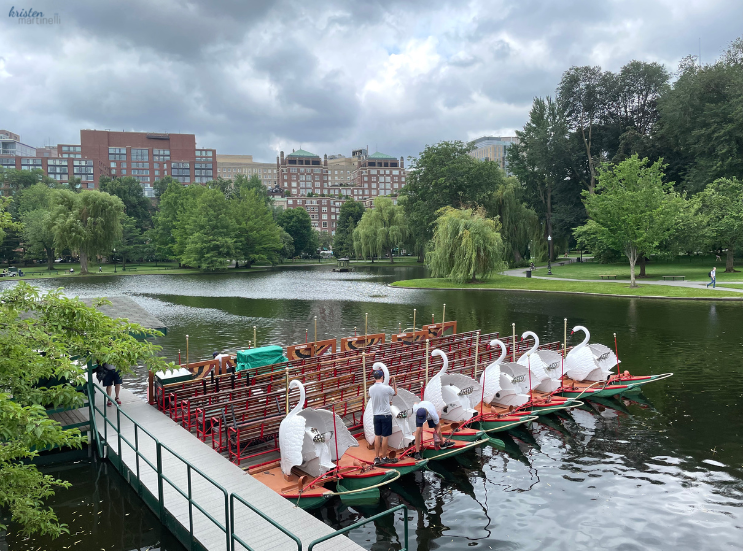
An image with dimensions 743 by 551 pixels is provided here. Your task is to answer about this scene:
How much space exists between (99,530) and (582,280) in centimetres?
4702

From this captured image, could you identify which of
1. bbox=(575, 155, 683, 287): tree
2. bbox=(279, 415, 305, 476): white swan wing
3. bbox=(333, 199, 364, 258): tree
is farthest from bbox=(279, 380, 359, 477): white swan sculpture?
bbox=(333, 199, 364, 258): tree

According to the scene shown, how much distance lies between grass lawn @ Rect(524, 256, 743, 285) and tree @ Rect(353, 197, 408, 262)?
27.5 m

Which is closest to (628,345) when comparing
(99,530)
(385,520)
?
(385,520)

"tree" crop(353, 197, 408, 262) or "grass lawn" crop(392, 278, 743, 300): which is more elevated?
"tree" crop(353, 197, 408, 262)

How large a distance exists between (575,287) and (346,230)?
71.6 meters

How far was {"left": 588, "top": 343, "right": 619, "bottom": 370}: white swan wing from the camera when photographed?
1670 cm

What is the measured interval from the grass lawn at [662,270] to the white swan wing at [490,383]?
121ft

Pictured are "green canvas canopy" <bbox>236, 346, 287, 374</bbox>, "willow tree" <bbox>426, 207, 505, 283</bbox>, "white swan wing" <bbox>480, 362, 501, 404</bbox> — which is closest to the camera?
"white swan wing" <bbox>480, 362, 501, 404</bbox>

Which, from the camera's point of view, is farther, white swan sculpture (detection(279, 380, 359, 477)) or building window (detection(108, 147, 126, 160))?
building window (detection(108, 147, 126, 160))

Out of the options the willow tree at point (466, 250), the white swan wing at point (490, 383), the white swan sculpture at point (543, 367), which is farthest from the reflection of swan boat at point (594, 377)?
the willow tree at point (466, 250)

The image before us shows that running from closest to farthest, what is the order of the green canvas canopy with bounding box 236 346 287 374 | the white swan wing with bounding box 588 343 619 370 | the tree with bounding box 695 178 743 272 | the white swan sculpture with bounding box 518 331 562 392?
the green canvas canopy with bounding box 236 346 287 374 → the white swan sculpture with bounding box 518 331 562 392 → the white swan wing with bounding box 588 343 619 370 → the tree with bounding box 695 178 743 272

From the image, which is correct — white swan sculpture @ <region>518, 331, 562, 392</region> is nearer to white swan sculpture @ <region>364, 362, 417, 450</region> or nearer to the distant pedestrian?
white swan sculpture @ <region>364, 362, 417, 450</region>

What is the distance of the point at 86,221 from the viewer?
227 feet

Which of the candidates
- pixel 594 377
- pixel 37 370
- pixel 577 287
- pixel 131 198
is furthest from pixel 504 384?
pixel 131 198
